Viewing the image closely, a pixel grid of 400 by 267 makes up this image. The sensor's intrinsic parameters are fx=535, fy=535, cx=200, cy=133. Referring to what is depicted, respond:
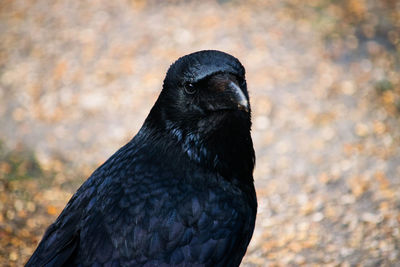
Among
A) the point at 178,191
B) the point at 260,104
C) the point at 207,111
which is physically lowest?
the point at 178,191

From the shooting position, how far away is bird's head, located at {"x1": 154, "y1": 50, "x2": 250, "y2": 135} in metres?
3.66

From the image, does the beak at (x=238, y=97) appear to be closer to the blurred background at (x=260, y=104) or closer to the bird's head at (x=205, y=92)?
the bird's head at (x=205, y=92)

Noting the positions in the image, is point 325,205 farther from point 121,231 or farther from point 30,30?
point 30,30

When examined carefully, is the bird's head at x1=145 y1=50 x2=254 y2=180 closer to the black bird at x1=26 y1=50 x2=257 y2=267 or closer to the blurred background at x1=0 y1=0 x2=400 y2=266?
the black bird at x1=26 y1=50 x2=257 y2=267

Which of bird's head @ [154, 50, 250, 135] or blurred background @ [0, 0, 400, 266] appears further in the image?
blurred background @ [0, 0, 400, 266]

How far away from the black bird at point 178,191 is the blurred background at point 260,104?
225cm

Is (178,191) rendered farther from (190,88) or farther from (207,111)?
(190,88)

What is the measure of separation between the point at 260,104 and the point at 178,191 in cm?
484

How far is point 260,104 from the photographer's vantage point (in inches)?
333

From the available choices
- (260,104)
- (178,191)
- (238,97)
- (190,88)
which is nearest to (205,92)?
(190,88)

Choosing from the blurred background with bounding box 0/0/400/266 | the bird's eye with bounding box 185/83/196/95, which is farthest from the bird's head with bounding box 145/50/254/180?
the blurred background with bounding box 0/0/400/266

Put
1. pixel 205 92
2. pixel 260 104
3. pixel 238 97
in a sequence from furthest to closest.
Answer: pixel 260 104, pixel 205 92, pixel 238 97

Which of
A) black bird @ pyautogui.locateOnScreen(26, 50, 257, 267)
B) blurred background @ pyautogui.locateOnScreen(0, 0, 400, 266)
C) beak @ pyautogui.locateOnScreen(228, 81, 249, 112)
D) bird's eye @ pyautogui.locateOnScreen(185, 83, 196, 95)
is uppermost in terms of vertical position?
blurred background @ pyautogui.locateOnScreen(0, 0, 400, 266)

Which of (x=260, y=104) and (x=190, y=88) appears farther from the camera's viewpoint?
(x=260, y=104)
